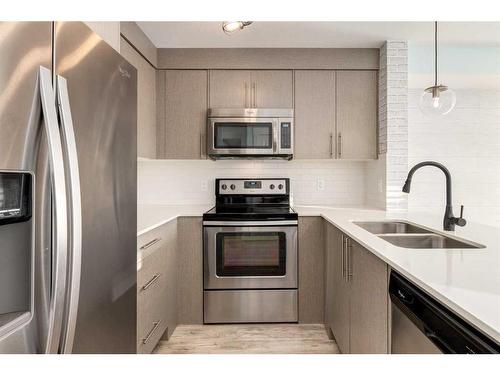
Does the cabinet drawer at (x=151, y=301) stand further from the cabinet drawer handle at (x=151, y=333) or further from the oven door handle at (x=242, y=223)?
the oven door handle at (x=242, y=223)

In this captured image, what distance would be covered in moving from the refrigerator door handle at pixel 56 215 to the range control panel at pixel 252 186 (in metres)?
2.62

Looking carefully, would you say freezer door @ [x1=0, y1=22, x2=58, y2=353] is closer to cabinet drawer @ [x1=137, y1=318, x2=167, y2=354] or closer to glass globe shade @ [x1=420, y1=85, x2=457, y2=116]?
cabinet drawer @ [x1=137, y1=318, x2=167, y2=354]

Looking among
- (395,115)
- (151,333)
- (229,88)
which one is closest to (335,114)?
(395,115)

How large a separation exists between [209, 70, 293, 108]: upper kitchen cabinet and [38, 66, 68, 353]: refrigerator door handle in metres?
2.43

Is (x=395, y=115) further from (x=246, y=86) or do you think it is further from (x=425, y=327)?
(x=425, y=327)

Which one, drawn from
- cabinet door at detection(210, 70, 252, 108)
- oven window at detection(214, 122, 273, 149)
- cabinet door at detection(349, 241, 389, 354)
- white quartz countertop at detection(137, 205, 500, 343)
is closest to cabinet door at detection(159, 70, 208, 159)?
cabinet door at detection(210, 70, 252, 108)

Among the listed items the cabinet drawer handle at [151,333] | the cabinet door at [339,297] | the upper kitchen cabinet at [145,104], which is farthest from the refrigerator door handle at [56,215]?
the upper kitchen cabinet at [145,104]

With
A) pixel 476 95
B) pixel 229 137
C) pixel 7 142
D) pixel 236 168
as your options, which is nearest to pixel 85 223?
pixel 7 142

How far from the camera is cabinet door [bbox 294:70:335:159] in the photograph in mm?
3236

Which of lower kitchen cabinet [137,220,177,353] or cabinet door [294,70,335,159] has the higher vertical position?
cabinet door [294,70,335,159]

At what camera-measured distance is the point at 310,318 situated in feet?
9.81
